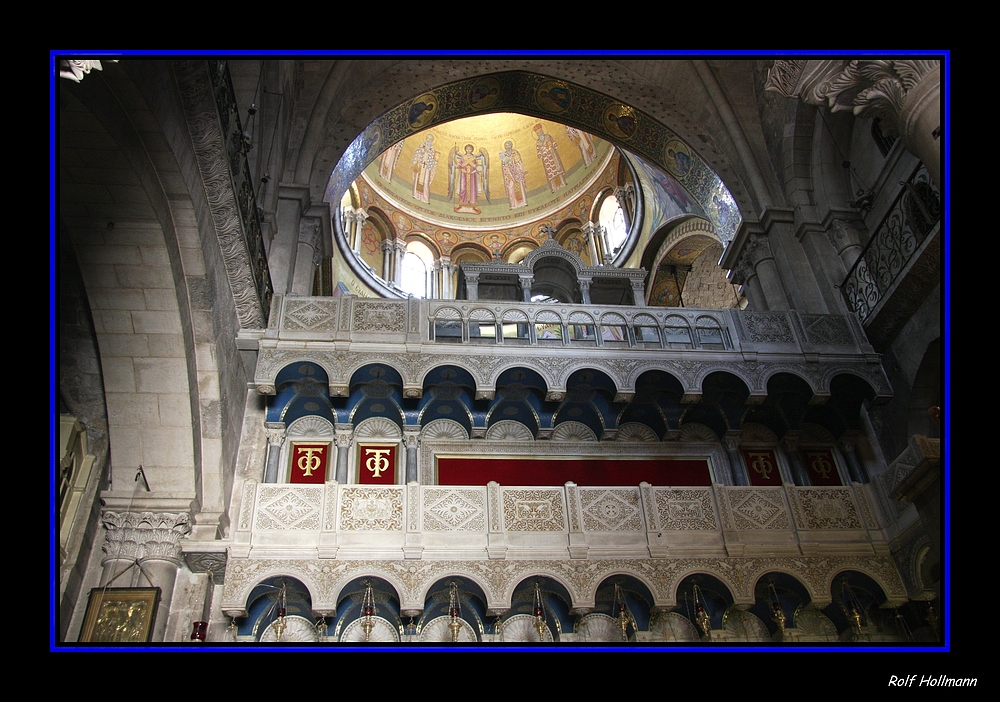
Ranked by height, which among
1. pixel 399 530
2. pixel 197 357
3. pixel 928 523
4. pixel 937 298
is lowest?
pixel 928 523

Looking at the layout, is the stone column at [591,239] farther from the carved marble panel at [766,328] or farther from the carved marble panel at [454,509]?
the carved marble panel at [454,509]

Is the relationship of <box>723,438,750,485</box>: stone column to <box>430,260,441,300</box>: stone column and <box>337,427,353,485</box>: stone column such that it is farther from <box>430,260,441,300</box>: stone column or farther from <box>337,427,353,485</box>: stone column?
Answer: <box>430,260,441,300</box>: stone column

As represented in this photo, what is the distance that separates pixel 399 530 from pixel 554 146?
53.7 ft

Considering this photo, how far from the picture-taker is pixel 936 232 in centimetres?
960

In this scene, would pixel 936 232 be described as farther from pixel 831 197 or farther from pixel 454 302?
pixel 454 302

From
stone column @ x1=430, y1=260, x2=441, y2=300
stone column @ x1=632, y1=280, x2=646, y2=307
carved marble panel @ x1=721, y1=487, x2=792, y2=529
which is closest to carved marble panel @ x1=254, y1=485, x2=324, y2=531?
carved marble panel @ x1=721, y1=487, x2=792, y2=529

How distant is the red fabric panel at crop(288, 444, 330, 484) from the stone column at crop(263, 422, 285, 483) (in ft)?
0.89

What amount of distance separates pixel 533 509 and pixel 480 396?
5.72 ft

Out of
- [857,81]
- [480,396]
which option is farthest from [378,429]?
[857,81]

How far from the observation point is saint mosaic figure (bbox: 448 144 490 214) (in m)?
23.0

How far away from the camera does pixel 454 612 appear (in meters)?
9.06

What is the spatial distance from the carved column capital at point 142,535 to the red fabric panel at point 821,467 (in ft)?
29.6

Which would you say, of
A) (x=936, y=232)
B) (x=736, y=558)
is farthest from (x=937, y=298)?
(x=736, y=558)
